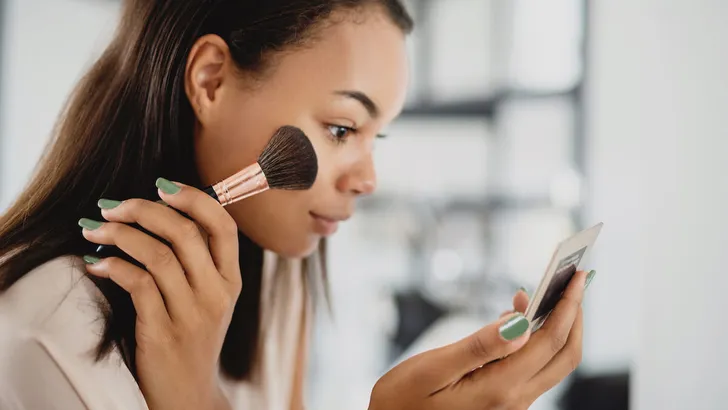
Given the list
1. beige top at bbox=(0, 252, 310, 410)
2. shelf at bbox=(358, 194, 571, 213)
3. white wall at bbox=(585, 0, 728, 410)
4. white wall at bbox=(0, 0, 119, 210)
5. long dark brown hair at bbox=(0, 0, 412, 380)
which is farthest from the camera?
shelf at bbox=(358, 194, 571, 213)

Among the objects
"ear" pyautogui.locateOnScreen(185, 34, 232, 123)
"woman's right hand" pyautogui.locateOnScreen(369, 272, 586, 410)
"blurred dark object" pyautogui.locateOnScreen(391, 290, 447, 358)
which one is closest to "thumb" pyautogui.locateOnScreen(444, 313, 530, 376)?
"woman's right hand" pyautogui.locateOnScreen(369, 272, 586, 410)

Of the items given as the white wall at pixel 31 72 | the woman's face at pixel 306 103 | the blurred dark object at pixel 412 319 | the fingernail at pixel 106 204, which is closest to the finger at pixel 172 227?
the fingernail at pixel 106 204

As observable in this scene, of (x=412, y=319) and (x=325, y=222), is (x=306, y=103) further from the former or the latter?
(x=412, y=319)

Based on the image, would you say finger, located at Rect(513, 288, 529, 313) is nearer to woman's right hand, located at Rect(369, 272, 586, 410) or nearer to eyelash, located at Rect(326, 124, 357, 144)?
woman's right hand, located at Rect(369, 272, 586, 410)

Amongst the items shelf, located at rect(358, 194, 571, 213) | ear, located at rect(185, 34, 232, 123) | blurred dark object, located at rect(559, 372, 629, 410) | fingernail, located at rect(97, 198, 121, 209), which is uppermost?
ear, located at rect(185, 34, 232, 123)

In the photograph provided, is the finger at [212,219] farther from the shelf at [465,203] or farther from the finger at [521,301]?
the shelf at [465,203]

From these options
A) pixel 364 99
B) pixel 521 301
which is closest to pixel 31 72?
pixel 364 99

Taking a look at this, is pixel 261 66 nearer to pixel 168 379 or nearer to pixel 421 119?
pixel 168 379

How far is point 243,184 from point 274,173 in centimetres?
3

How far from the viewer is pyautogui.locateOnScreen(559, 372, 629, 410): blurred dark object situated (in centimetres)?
122

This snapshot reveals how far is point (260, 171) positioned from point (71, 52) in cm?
155

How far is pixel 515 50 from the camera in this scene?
225 centimetres

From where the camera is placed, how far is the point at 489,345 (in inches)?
19.6

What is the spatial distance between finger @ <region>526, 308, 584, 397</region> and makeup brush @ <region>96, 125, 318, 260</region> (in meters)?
0.26
